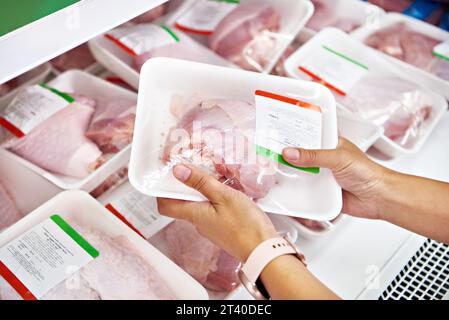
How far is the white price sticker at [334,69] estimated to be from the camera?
4.73 ft

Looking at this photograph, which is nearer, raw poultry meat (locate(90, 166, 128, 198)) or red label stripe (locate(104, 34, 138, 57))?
raw poultry meat (locate(90, 166, 128, 198))

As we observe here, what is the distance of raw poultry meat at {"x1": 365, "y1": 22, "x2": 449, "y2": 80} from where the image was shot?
5.03 ft

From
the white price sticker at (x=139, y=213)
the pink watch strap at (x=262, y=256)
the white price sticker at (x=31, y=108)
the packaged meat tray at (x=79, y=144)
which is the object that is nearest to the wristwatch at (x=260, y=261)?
the pink watch strap at (x=262, y=256)

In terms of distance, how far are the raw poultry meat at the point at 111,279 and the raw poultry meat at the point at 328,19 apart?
3.79ft

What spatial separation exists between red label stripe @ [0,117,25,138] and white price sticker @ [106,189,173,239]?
31cm

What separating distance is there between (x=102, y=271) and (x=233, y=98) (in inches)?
20.0

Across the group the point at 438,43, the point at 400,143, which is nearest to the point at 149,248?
the point at 400,143

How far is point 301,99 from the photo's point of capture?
1.09m

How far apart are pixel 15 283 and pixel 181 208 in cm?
34

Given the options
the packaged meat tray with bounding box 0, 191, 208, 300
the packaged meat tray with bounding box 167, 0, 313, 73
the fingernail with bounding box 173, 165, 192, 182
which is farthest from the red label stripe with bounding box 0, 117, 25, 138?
the packaged meat tray with bounding box 167, 0, 313, 73

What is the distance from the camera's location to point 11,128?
47.3 inches

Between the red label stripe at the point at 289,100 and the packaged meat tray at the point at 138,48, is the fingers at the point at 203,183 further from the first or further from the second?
the packaged meat tray at the point at 138,48

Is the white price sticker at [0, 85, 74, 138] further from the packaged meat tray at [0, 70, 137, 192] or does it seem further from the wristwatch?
the wristwatch

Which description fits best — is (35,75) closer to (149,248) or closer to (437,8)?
(149,248)
